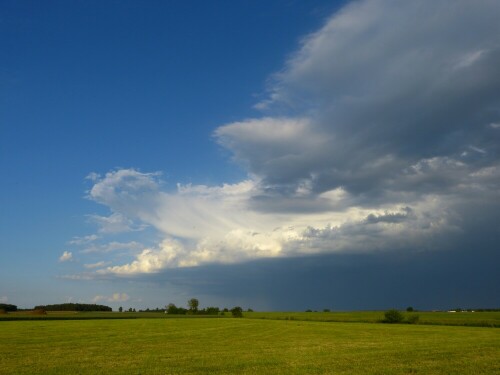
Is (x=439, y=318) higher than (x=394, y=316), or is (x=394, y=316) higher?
(x=394, y=316)

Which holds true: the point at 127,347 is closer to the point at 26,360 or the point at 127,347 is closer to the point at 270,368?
the point at 26,360

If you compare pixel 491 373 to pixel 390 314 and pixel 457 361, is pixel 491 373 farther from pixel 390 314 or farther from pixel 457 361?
pixel 390 314

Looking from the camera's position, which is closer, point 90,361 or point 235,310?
point 90,361

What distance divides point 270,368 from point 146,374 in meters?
6.96

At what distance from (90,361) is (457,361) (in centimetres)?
2394

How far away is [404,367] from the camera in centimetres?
2550

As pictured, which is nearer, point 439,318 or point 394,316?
point 394,316

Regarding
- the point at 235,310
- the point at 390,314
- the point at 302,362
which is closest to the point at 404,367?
the point at 302,362

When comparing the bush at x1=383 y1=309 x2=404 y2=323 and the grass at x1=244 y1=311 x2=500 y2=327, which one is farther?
the bush at x1=383 y1=309 x2=404 y2=323

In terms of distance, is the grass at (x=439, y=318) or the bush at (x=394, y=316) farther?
the bush at (x=394, y=316)

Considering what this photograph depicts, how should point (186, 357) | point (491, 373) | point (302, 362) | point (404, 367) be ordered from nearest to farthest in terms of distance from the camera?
1. point (491, 373)
2. point (404, 367)
3. point (302, 362)
4. point (186, 357)

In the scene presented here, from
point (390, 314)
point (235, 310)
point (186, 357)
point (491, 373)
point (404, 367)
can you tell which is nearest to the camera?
point (491, 373)

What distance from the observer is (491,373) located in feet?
76.3

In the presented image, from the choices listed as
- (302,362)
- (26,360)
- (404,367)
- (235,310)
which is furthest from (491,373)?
(235,310)
